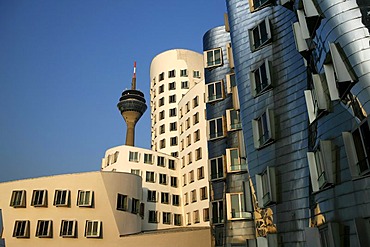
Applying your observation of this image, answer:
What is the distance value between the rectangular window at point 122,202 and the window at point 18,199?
8.82 meters

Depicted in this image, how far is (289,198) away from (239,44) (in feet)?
29.6

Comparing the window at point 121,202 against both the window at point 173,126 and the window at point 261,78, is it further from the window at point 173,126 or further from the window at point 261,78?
the window at point 173,126

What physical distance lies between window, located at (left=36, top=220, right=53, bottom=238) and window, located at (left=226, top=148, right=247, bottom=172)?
20277mm

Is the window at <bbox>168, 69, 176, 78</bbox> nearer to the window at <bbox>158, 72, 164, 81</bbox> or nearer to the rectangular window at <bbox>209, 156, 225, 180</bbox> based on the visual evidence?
the window at <bbox>158, 72, 164, 81</bbox>

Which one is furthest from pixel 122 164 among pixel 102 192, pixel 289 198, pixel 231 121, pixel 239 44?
pixel 289 198

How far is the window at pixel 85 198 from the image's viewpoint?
33.2 m

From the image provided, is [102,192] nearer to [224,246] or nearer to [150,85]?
[224,246]

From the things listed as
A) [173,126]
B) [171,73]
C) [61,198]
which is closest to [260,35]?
[61,198]

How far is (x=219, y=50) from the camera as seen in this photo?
26422mm

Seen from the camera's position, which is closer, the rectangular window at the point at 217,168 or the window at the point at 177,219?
the rectangular window at the point at 217,168

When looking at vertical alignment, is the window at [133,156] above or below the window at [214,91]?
above

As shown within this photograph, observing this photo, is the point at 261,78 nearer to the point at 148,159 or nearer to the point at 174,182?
the point at 148,159

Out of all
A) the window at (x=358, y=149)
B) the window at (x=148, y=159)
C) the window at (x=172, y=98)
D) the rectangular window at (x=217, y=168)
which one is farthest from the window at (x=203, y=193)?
the window at (x=358, y=149)

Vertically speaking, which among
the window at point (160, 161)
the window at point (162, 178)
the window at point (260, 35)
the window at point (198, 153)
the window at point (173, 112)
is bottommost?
the window at point (260, 35)
